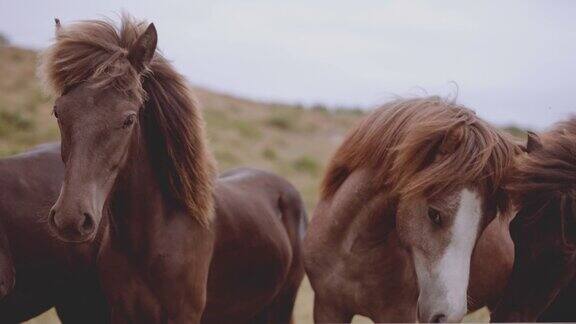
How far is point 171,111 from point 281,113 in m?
20.9

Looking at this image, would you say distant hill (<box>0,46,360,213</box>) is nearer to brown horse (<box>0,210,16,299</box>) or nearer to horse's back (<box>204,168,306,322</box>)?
horse's back (<box>204,168,306,322</box>)

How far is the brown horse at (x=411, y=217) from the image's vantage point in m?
3.51

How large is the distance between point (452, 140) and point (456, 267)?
655 mm

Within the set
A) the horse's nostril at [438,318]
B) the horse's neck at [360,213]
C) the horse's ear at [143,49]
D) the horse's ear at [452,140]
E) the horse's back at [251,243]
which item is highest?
the horse's ear at [143,49]

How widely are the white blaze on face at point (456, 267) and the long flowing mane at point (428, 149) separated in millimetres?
137

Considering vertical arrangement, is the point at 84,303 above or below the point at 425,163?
below

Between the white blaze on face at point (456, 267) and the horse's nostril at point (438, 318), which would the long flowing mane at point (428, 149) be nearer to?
the white blaze on face at point (456, 267)

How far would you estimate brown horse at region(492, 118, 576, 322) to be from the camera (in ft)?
12.1

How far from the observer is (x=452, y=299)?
342cm

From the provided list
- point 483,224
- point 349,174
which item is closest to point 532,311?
point 483,224

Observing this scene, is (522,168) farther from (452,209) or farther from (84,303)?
(84,303)

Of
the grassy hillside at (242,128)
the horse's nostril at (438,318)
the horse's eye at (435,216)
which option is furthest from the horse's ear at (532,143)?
the grassy hillside at (242,128)

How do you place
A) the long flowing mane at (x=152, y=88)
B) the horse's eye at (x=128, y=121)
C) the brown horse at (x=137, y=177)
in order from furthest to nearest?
the long flowing mane at (x=152, y=88)
the horse's eye at (x=128, y=121)
the brown horse at (x=137, y=177)

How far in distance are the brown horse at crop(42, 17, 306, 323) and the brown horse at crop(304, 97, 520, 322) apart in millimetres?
706
